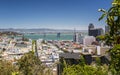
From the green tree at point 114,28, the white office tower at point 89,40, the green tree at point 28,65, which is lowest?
the white office tower at point 89,40

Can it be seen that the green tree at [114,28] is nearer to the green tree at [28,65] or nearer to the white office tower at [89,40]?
the green tree at [28,65]

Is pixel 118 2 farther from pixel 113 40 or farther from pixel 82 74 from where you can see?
pixel 82 74

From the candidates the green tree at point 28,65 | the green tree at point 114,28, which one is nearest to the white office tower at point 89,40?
the green tree at point 28,65

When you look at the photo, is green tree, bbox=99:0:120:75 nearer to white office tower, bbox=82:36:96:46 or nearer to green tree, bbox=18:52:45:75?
green tree, bbox=18:52:45:75

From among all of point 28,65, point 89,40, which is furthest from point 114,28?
point 89,40

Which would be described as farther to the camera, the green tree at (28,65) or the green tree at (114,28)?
the green tree at (28,65)

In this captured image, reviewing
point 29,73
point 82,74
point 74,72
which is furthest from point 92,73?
point 29,73

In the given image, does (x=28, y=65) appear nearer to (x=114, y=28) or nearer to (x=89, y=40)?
(x=114, y=28)

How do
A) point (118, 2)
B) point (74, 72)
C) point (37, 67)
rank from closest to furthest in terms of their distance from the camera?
point (118, 2) → point (74, 72) → point (37, 67)

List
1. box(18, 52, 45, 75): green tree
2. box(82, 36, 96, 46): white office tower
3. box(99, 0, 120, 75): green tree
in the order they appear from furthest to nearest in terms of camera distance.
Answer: box(82, 36, 96, 46): white office tower
box(18, 52, 45, 75): green tree
box(99, 0, 120, 75): green tree

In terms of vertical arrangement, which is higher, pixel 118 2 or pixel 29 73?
pixel 118 2

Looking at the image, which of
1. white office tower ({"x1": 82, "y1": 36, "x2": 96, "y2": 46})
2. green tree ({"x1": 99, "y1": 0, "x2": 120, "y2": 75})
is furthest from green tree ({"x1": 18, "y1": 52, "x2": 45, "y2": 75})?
white office tower ({"x1": 82, "y1": 36, "x2": 96, "y2": 46})
